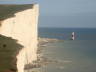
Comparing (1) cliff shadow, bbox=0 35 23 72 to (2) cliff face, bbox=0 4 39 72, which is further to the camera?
(2) cliff face, bbox=0 4 39 72

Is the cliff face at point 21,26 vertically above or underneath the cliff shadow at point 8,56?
above

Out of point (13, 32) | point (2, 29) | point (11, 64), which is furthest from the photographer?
point (13, 32)

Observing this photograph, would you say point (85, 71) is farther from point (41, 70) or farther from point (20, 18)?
point (20, 18)

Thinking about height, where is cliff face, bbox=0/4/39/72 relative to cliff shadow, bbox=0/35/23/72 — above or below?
above

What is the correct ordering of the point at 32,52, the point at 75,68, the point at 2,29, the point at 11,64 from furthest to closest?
the point at 32,52
the point at 75,68
the point at 2,29
the point at 11,64

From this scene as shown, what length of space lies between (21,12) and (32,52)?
19.8ft

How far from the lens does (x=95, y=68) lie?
28203 mm

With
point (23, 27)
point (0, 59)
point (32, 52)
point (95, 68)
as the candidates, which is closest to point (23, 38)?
point (23, 27)

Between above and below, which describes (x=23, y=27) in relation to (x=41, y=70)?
above

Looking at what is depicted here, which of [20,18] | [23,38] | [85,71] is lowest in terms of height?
[85,71]

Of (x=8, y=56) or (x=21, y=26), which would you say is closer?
(x=8, y=56)

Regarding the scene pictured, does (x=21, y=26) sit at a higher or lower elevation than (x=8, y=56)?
higher

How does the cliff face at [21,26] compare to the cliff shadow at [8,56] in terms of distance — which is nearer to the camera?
the cliff shadow at [8,56]

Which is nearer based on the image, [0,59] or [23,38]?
[0,59]
